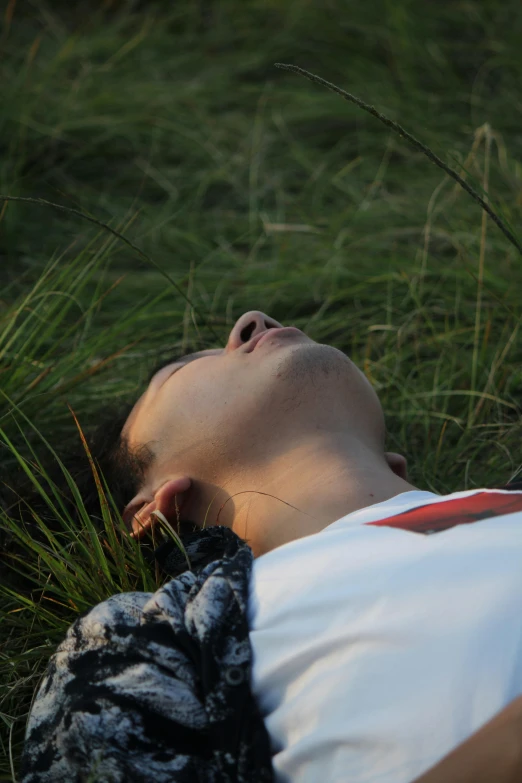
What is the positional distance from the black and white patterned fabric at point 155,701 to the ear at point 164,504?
0.38 metres

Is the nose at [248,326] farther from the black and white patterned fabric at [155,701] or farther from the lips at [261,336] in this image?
the black and white patterned fabric at [155,701]

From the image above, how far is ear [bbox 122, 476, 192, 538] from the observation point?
1775mm

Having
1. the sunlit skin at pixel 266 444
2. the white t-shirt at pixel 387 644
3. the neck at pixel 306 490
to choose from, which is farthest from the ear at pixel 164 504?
the white t-shirt at pixel 387 644

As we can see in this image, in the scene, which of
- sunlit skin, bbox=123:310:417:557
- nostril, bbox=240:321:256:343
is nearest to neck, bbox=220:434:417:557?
sunlit skin, bbox=123:310:417:557

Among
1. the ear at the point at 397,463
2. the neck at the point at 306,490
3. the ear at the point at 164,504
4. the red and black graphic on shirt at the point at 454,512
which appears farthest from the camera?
the ear at the point at 397,463

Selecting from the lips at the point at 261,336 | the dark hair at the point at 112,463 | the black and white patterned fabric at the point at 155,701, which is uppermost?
the lips at the point at 261,336

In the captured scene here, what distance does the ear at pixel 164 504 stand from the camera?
1775 millimetres

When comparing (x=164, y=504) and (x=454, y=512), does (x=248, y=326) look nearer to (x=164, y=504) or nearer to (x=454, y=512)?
(x=164, y=504)

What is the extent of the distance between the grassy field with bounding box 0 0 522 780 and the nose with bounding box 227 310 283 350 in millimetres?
215

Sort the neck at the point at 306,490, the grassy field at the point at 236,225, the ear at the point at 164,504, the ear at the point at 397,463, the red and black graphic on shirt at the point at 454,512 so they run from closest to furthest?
the red and black graphic on shirt at the point at 454,512 < the neck at the point at 306,490 < the ear at the point at 164,504 < the ear at the point at 397,463 < the grassy field at the point at 236,225

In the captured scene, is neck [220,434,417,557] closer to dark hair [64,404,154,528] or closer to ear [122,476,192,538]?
ear [122,476,192,538]

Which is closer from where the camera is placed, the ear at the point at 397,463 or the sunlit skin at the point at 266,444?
the sunlit skin at the point at 266,444

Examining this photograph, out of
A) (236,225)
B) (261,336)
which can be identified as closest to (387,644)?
(261,336)

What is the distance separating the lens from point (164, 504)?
5.85 feet
